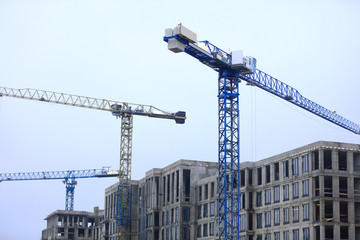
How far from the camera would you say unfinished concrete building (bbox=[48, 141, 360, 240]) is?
333ft

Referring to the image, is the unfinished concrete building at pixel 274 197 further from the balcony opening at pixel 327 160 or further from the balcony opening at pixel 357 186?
the balcony opening at pixel 357 186

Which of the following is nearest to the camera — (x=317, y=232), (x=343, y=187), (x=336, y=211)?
(x=336, y=211)

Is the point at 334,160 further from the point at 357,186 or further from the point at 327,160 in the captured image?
the point at 357,186

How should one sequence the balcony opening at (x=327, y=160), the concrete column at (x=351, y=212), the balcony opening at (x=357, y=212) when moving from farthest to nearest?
the balcony opening at (x=327, y=160)
the balcony opening at (x=357, y=212)
the concrete column at (x=351, y=212)

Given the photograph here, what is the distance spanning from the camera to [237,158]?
4628 inches

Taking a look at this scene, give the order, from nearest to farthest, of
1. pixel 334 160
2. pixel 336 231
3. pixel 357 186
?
pixel 336 231, pixel 334 160, pixel 357 186

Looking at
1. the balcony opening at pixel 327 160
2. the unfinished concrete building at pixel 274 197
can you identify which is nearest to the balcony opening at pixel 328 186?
the unfinished concrete building at pixel 274 197

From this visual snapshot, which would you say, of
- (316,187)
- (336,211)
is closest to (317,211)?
(336,211)

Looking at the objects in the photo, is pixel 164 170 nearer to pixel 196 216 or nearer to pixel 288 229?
pixel 196 216

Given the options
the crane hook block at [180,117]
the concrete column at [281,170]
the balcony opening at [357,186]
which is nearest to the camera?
the balcony opening at [357,186]

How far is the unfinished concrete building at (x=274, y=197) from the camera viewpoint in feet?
333

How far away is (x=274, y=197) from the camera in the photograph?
11294cm

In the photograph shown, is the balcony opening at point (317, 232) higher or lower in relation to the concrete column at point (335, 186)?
lower

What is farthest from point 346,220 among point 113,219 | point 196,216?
point 113,219
